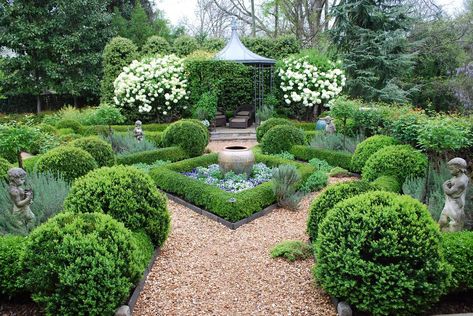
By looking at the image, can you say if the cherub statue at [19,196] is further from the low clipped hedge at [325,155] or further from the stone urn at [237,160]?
the low clipped hedge at [325,155]

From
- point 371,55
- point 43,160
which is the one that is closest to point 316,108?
point 371,55

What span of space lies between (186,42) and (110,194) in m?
15.4

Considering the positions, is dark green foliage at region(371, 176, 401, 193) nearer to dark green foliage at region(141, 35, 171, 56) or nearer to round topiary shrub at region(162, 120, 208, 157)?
round topiary shrub at region(162, 120, 208, 157)

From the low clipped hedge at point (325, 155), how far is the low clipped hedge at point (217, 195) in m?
1.38

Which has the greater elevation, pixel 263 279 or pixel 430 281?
pixel 430 281

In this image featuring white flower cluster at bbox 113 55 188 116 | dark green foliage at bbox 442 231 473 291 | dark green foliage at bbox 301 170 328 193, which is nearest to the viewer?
dark green foliage at bbox 442 231 473 291

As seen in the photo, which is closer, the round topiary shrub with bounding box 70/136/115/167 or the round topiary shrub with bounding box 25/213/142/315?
the round topiary shrub with bounding box 25/213/142/315

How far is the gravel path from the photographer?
404 cm

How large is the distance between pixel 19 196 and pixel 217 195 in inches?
118

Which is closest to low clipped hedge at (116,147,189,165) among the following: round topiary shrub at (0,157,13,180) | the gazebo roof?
round topiary shrub at (0,157,13,180)

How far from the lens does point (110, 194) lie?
15.6 ft

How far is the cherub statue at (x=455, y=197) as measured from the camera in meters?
4.68

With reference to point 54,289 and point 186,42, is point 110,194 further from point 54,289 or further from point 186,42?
point 186,42

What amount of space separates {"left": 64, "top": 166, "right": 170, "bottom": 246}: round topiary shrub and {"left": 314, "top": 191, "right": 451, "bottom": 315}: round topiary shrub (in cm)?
233
